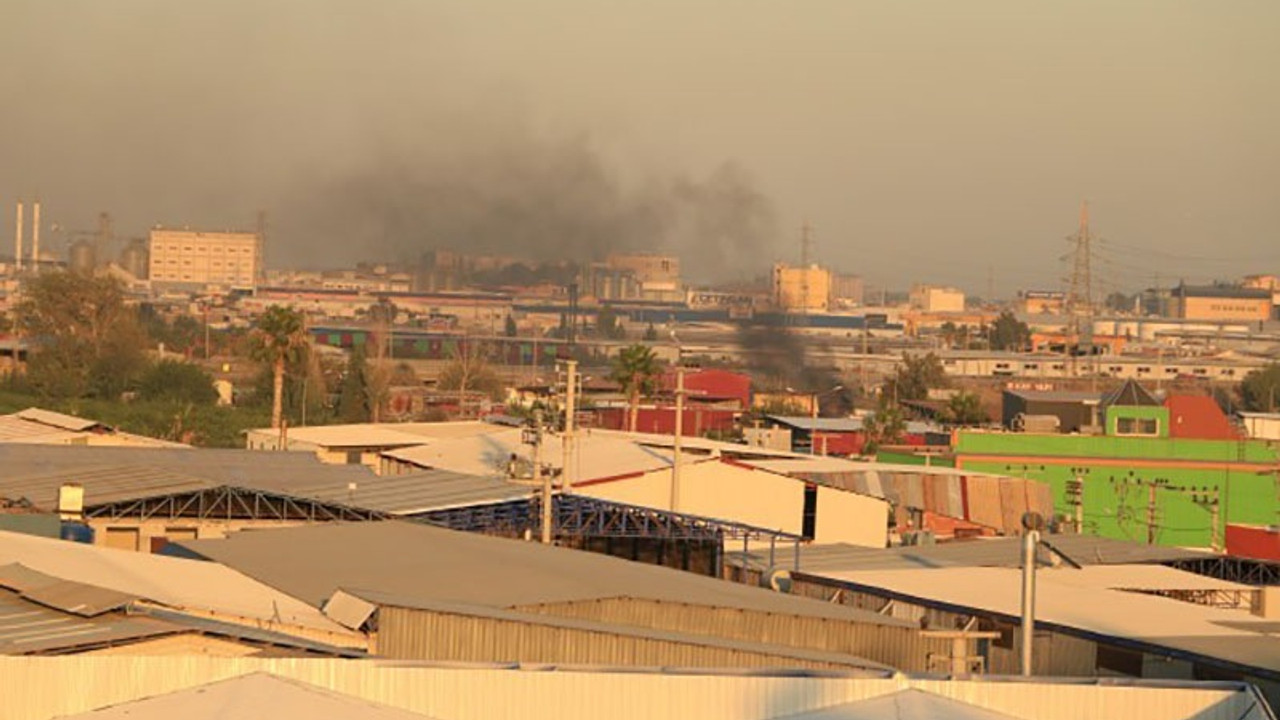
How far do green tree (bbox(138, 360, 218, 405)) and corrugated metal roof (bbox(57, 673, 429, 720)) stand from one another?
4638 centimetres

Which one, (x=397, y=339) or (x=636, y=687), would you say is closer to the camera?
(x=636, y=687)

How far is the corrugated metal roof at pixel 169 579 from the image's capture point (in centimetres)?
Result: 1387

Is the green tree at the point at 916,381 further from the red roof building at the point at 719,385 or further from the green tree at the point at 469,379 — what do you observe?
the green tree at the point at 469,379

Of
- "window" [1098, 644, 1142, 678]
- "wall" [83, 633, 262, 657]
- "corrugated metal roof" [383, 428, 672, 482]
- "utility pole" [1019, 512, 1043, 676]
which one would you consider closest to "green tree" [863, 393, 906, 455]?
"corrugated metal roof" [383, 428, 672, 482]

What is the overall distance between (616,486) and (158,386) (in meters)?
33.6

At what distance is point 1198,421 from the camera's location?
4138cm

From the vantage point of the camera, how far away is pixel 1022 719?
1194cm

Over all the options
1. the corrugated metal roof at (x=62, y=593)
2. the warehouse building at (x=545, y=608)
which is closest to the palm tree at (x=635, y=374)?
the warehouse building at (x=545, y=608)

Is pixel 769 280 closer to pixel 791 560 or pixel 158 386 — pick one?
pixel 158 386

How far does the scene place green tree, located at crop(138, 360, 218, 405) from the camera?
189 ft

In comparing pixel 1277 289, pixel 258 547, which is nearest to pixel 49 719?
pixel 258 547

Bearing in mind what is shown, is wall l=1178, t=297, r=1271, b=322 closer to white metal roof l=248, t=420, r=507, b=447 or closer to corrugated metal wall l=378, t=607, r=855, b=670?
white metal roof l=248, t=420, r=507, b=447

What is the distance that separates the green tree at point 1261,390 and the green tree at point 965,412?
19885 millimetres

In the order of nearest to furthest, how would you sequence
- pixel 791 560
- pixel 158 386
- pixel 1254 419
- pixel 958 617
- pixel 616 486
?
pixel 958 617 → pixel 791 560 → pixel 616 486 → pixel 1254 419 → pixel 158 386
